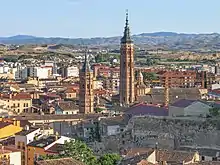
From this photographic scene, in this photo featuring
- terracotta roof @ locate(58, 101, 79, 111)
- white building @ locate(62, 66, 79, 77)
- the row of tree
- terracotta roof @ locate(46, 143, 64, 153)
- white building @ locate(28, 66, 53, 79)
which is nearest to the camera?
the row of tree

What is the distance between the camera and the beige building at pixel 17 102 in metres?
59.5

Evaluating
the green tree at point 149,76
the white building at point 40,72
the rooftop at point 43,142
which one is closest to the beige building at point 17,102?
the rooftop at point 43,142

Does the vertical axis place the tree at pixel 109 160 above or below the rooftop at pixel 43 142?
above

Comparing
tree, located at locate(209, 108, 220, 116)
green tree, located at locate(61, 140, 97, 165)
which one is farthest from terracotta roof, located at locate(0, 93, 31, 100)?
green tree, located at locate(61, 140, 97, 165)

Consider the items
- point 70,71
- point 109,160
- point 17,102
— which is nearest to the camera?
point 109,160

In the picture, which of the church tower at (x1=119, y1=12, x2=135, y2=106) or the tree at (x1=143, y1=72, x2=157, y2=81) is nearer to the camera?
the church tower at (x1=119, y1=12, x2=135, y2=106)

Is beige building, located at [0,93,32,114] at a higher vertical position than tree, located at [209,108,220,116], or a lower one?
lower

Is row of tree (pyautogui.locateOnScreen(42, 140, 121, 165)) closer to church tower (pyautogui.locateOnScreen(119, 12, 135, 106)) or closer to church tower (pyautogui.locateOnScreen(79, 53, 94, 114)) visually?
church tower (pyautogui.locateOnScreen(79, 53, 94, 114))

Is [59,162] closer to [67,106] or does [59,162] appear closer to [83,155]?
[83,155]

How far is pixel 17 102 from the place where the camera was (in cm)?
6050

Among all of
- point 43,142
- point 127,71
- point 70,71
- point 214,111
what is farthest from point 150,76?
point 43,142

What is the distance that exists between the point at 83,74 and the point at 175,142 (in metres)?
18.8

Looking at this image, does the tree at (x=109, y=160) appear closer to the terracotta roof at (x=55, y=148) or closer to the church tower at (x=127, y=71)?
the terracotta roof at (x=55, y=148)

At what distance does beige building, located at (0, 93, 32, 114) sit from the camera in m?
59.5
